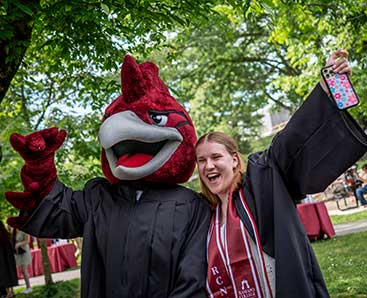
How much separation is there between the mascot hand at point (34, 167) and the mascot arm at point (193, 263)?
0.85m

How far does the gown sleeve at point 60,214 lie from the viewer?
258cm

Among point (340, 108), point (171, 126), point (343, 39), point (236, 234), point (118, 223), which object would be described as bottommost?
point (236, 234)

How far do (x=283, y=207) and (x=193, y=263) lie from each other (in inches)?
20.9

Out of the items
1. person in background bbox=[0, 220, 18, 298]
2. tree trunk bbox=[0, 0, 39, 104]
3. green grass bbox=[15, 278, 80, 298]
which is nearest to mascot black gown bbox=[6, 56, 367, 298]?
tree trunk bbox=[0, 0, 39, 104]

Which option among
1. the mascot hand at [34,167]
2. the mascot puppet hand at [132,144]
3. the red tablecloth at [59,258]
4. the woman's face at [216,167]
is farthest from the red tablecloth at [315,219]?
the red tablecloth at [59,258]

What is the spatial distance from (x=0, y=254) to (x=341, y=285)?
210 inches

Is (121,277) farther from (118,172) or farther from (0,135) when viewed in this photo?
(0,135)

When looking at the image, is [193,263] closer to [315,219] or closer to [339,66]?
[339,66]

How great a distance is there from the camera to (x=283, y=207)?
222 centimetres

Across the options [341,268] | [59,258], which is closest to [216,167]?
[341,268]

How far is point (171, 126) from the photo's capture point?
2.69 metres

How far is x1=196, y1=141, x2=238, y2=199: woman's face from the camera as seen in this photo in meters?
2.47

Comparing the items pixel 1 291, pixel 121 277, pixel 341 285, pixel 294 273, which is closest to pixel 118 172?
Result: pixel 121 277

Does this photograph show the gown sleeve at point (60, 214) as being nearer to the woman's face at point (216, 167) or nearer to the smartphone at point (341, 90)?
the woman's face at point (216, 167)
